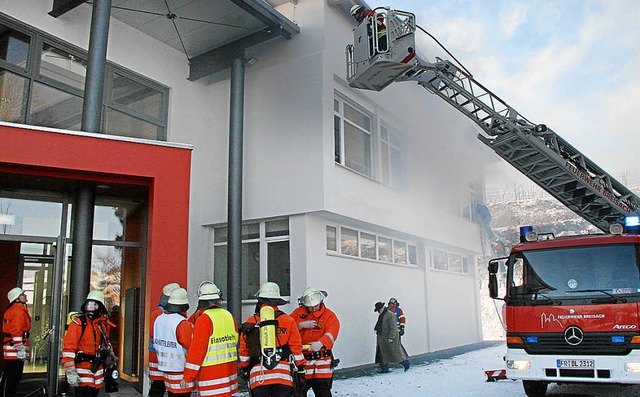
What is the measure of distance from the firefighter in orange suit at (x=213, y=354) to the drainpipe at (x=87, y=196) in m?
4.16

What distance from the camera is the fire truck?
6961mm

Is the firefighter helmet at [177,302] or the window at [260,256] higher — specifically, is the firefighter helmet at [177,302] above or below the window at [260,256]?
below

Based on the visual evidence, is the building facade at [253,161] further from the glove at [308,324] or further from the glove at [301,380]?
the glove at [301,380]

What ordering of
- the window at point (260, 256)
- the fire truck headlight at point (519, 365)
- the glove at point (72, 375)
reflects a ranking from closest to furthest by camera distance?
1. the glove at point (72, 375)
2. the fire truck headlight at point (519, 365)
3. the window at point (260, 256)

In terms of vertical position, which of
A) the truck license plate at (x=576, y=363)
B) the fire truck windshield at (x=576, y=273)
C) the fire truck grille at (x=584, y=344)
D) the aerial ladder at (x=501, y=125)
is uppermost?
the aerial ladder at (x=501, y=125)

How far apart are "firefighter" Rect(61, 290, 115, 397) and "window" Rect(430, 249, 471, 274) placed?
1266 cm

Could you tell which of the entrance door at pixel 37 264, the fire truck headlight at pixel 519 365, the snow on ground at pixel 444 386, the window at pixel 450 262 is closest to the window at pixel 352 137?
the snow on ground at pixel 444 386

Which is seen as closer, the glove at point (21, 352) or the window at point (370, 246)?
the glove at point (21, 352)

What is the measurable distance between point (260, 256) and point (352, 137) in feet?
12.0

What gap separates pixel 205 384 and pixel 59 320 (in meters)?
4.81

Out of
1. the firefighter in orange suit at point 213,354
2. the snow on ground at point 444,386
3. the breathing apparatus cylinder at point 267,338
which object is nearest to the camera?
the firefighter in orange suit at point 213,354

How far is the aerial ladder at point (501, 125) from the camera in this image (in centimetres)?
934

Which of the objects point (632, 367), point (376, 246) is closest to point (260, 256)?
point (376, 246)

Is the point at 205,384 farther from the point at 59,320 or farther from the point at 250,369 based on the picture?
the point at 59,320
